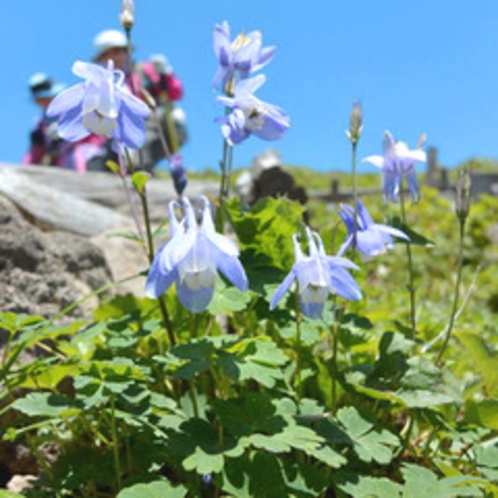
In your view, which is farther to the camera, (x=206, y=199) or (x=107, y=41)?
(x=107, y=41)

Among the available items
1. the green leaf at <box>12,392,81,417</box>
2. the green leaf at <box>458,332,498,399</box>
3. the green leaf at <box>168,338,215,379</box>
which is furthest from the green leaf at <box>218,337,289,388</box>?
the green leaf at <box>458,332,498,399</box>

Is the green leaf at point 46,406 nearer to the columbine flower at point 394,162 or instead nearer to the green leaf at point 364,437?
the green leaf at point 364,437

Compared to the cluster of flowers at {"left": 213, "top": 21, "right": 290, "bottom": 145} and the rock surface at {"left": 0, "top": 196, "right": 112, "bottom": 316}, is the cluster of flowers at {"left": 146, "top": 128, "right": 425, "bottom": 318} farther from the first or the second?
the rock surface at {"left": 0, "top": 196, "right": 112, "bottom": 316}

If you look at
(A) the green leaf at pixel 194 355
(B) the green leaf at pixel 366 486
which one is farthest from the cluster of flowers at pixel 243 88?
(B) the green leaf at pixel 366 486

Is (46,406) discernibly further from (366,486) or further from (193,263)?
(366,486)

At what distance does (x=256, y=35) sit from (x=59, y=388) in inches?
58.6

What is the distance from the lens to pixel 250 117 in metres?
2.06

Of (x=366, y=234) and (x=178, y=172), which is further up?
(x=178, y=172)

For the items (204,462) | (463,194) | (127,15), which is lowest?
(204,462)

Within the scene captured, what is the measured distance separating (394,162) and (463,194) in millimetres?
209

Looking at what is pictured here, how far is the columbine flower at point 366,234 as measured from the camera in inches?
79.1

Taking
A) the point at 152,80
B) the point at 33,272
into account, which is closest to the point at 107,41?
the point at 152,80

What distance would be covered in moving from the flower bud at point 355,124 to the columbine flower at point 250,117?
0.19 meters

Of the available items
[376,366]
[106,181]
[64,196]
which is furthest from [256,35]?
[106,181]
